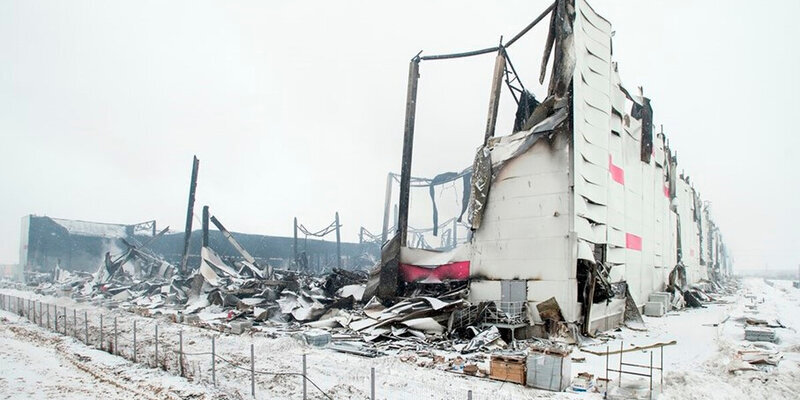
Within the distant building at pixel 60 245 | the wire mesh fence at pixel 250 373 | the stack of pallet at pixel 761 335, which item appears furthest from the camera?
the distant building at pixel 60 245

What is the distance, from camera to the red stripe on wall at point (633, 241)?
24234mm

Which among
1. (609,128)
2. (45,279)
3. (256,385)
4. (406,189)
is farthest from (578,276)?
(45,279)

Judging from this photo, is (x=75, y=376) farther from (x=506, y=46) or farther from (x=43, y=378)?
(x=506, y=46)

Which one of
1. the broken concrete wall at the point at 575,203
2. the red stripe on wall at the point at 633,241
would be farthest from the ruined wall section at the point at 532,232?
the red stripe on wall at the point at 633,241

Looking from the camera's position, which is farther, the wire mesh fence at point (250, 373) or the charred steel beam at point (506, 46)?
the charred steel beam at point (506, 46)

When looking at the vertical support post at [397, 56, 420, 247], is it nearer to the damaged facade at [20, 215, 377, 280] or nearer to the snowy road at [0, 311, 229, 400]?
the snowy road at [0, 311, 229, 400]

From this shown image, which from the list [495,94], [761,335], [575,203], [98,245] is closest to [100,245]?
[98,245]

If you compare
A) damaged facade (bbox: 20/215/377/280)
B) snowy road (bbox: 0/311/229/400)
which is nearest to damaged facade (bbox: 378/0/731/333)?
snowy road (bbox: 0/311/229/400)

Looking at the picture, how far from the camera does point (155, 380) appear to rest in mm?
11250

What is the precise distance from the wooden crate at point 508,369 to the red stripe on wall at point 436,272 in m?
9.46

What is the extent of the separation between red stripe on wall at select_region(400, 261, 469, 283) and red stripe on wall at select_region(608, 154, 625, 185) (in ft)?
27.0

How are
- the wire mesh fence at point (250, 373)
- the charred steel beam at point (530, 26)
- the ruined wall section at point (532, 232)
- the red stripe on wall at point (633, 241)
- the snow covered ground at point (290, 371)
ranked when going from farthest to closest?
1. the red stripe on wall at point (633, 241)
2. the charred steel beam at point (530, 26)
3. the ruined wall section at point (532, 232)
4. the snow covered ground at point (290, 371)
5. the wire mesh fence at point (250, 373)

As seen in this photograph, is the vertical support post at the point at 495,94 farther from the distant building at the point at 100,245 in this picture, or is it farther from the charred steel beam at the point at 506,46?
the distant building at the point at 100,245

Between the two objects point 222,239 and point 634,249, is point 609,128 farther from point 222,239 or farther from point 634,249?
point 222,239
